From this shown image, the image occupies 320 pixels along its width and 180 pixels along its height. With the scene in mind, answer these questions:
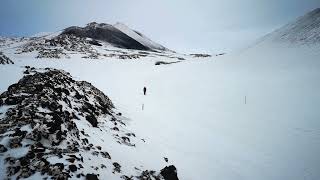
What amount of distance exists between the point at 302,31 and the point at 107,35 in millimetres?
116622

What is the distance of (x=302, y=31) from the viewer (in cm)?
4803

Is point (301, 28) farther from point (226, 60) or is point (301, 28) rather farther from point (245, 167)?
point (245, 167)

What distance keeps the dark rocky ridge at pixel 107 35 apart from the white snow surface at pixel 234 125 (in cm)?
11332

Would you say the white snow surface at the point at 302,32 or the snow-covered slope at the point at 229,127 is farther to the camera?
the white snow surface at the point at 302,32

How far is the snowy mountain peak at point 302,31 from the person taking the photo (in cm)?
4361

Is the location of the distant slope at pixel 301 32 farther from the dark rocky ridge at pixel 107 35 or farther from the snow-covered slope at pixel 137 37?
the snow-covered slope at pixel 137 37

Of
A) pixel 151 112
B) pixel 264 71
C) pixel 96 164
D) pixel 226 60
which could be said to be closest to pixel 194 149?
pixel 96 164

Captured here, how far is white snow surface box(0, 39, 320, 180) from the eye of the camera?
497 inches

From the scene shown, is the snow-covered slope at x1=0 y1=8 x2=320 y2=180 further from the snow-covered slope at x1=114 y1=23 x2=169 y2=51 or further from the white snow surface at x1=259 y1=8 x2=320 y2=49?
the snow-covered slope at x1=114 y1=23 x2=169 y2=51

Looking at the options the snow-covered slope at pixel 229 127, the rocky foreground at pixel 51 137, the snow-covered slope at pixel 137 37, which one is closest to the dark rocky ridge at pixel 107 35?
the snow-covered slope at pixel 137 37

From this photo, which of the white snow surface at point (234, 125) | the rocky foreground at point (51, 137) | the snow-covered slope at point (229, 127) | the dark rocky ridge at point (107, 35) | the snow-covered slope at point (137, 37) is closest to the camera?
the rocky foreground at point (51, 137)

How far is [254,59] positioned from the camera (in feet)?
146

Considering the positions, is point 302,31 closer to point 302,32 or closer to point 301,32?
point 301,32

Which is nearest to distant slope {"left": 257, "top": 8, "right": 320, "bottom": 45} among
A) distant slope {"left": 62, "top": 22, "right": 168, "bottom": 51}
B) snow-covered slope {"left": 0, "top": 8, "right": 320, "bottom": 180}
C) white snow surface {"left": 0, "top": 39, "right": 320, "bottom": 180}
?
white snow surface {"left": 0, "top": 39, "right": 320, "bottom": 180}
